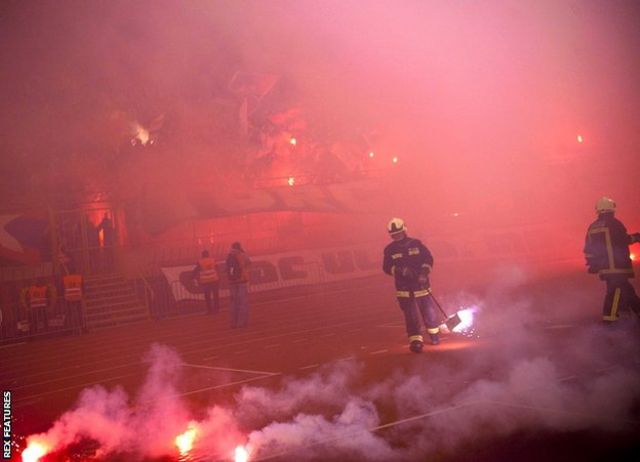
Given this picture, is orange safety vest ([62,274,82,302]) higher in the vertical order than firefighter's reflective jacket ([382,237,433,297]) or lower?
higher

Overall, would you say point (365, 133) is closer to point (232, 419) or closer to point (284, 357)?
point (284, 357)

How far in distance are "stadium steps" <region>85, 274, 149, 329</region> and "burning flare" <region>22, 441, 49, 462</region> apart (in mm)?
10982

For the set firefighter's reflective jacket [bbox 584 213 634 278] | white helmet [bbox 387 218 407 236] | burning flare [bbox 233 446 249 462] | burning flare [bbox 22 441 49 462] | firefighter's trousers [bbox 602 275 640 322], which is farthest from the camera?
white helmet [bbox 387 218 407 236]

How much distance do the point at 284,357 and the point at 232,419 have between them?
11.0 feet

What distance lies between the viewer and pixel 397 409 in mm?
4848

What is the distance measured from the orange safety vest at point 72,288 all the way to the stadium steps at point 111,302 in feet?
2.29

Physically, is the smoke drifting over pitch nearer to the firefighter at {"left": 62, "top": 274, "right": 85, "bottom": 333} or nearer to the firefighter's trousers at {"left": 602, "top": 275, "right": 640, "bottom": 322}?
the firefighter's trousers at {"left": 602, "top": 275, "right": 640, "bottom": 322}

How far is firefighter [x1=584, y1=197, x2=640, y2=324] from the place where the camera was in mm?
6922

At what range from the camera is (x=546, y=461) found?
135 inches

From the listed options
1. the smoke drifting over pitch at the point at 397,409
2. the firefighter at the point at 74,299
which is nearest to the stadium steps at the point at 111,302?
the firefighter at the point at 74,299

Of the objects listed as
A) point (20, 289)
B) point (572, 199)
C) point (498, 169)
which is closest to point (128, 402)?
point (20, 289)

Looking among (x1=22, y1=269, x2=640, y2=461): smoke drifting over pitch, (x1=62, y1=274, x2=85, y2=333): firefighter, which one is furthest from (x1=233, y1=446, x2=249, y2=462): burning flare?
(x1=62, y1=274, x2=85, y2=333): firefighter

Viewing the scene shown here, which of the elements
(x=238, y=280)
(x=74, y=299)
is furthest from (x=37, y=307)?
(x=238, y=280)

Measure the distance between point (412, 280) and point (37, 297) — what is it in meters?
10.4
